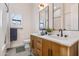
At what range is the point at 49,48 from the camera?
1396mm

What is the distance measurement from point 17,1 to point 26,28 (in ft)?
1.22

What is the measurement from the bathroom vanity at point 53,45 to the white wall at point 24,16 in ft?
0.34

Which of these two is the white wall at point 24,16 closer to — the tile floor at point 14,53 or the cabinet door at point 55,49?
the tile floor at point 14,53

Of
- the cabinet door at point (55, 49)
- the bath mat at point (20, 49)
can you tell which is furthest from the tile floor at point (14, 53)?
the cabinet door at point (55, 49)

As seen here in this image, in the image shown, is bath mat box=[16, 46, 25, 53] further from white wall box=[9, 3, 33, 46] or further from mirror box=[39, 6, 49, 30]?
mirror box=[39, 6, 49, 30]

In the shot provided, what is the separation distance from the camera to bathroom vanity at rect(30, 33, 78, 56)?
1.20 m

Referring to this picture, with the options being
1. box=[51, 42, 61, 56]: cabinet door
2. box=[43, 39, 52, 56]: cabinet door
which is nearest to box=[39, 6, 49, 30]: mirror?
box=[43, 39, 52, 56]: cabinet door

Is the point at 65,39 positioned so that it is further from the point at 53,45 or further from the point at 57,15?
the point at 57,15

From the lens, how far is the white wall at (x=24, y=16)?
4.76ft

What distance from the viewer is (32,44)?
1.52 meters

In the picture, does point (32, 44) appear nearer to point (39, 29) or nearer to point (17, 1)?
point (39, 29)

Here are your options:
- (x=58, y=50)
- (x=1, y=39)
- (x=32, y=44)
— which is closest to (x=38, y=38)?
(x=32, y=44)

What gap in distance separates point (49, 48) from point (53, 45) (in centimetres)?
9

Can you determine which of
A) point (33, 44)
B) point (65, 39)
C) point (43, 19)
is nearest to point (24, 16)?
point (43, 19)
